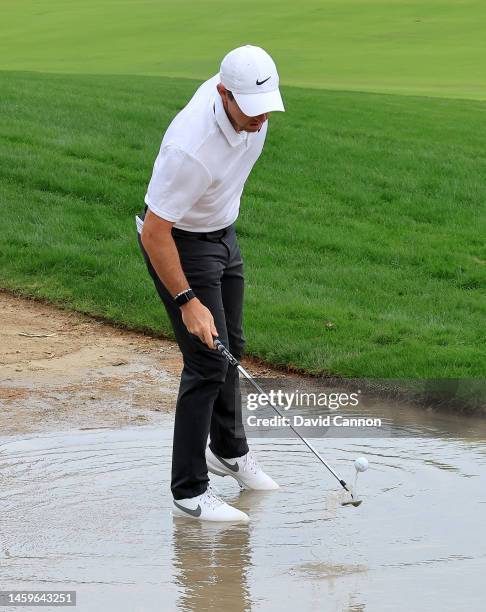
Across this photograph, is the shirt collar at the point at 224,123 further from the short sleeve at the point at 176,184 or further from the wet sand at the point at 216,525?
the wet sand at the point at 216,525

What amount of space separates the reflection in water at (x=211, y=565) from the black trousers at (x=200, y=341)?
19 cm

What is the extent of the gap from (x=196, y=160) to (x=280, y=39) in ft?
85.3

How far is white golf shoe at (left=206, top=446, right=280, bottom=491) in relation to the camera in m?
5.42

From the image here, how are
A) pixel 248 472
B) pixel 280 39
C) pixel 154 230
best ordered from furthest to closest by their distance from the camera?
pixel 280 39 < pixel 248 472 < pixel 154 230

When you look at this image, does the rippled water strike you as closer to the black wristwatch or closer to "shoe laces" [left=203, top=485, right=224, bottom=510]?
"shoe laces" [left=203, top=485, right=224, bottom=510]

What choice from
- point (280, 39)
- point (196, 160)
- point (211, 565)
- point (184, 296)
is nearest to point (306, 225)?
point (184, 296)

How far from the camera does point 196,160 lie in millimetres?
4520

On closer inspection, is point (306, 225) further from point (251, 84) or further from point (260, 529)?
point (251, 84)

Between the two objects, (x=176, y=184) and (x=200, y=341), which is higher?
(x=176, y=184)

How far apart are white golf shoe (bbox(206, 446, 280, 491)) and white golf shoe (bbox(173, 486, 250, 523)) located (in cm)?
40

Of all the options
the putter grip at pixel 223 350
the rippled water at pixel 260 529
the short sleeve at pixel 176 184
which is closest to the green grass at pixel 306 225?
the rippled water at pixel 260 529

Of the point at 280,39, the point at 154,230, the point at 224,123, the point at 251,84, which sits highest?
the point at 251,84

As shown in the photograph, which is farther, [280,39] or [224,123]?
[280,39]

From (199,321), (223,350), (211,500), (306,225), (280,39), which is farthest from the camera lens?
(280,39)
